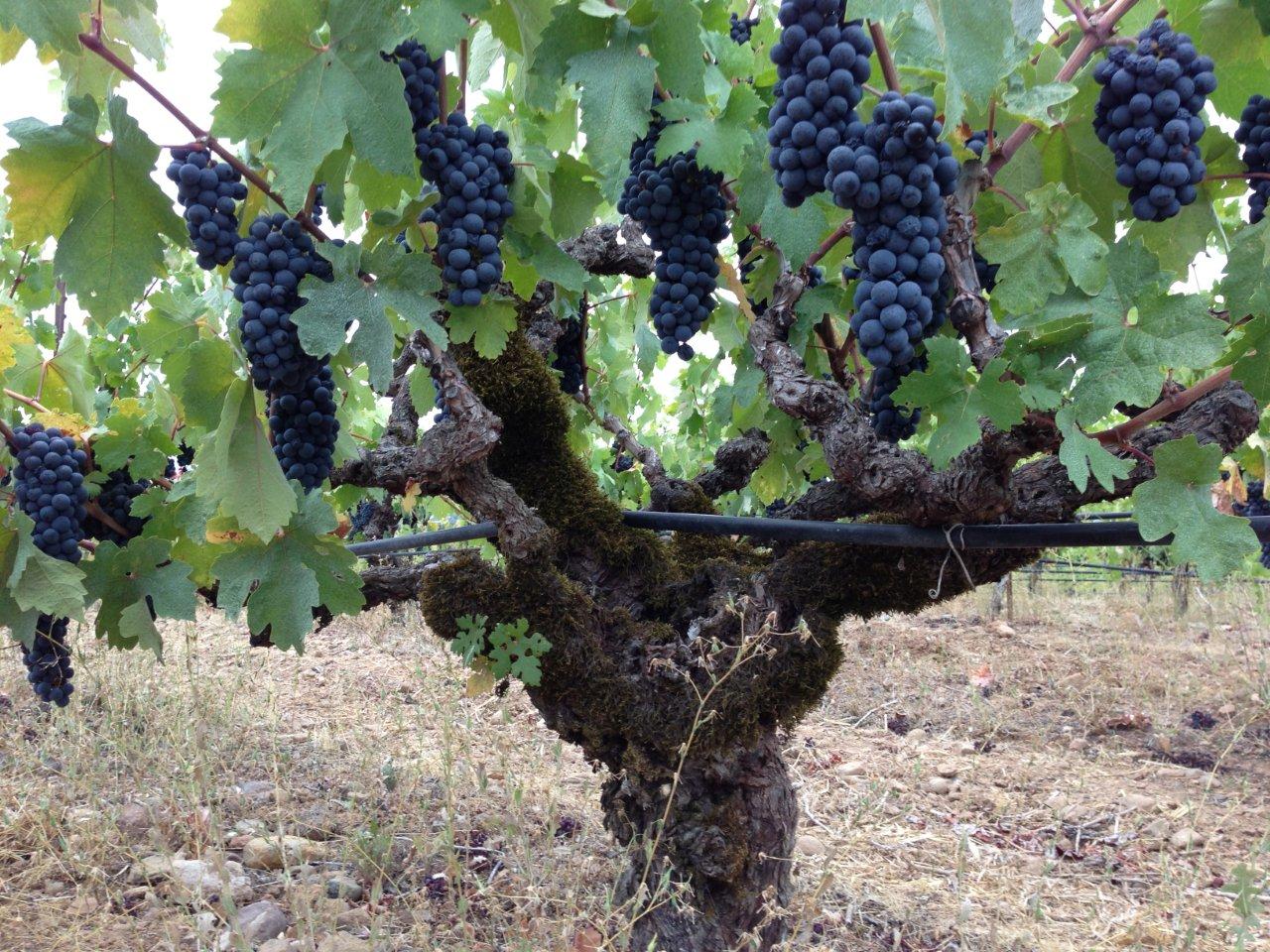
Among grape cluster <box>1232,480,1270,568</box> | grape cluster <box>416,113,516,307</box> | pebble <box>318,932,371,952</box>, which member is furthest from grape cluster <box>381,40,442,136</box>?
grape cluster <box>1232,480,1270,568</box>

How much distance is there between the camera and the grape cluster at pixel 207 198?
1.59m

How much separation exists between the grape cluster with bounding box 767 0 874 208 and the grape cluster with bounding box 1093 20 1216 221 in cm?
35

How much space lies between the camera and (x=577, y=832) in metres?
3.71

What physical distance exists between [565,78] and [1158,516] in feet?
3.66

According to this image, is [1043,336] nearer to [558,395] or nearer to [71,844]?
[558,395]

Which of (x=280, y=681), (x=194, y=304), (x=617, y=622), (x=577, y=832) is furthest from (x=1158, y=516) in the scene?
(x=280, y=681)

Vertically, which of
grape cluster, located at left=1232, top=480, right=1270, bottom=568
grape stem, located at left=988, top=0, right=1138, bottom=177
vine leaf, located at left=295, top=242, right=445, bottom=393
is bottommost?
vine leaf, located at left=295, top=242, right=445, bottom=393

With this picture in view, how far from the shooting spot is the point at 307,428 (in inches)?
78.6

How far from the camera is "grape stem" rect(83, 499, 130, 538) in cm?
235

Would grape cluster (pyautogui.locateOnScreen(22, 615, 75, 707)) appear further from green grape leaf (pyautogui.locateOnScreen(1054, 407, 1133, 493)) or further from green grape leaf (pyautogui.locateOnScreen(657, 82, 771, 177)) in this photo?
green grape leaf (pyautogui.locateOnScreen(1054, 407, 1133, 493))

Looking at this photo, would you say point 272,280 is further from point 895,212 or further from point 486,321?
point 895,212

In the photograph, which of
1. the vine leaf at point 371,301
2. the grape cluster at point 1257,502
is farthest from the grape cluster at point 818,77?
the grape cluster at point 1257,502

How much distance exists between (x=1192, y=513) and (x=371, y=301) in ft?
4.25

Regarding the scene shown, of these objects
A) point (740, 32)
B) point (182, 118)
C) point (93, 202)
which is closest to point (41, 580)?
point (93, 202)
